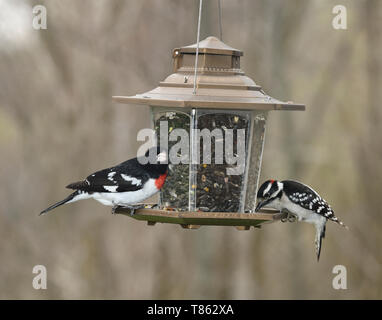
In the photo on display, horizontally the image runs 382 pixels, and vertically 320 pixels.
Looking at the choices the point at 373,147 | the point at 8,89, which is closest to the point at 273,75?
the point at 373,147

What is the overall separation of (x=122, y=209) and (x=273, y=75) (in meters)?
5.96

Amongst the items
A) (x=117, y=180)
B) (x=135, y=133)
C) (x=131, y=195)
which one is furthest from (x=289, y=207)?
(x=135, y=133)

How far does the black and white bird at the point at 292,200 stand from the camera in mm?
6848

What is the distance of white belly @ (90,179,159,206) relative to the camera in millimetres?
6387

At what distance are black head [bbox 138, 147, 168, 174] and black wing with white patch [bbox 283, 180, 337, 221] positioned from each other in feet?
5.03

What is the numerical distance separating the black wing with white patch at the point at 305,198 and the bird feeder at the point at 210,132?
91 cm

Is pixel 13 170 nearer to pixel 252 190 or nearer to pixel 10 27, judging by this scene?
pixel 10 27

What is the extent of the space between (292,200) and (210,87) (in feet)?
6.27

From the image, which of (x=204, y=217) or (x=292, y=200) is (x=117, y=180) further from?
(x=292, y=200)

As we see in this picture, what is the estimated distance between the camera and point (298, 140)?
1188 cm
